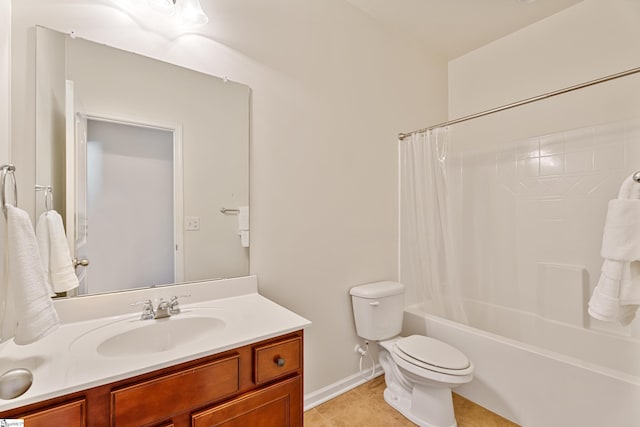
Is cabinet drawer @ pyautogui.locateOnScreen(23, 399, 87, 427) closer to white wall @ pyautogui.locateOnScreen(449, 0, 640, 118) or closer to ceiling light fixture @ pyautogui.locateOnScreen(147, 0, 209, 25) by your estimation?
ceiling light fixture @ pyautogui.locateOnScreen(147, 0, 209, 25)

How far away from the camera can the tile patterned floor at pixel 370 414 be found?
1.68 m

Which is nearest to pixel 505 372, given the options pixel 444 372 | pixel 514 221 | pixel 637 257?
pixel 444 372

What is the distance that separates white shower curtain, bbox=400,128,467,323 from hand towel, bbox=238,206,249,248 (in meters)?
1.30

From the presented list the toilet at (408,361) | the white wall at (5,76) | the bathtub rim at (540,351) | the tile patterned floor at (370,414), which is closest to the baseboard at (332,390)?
the tile patterned floor at (370,414)

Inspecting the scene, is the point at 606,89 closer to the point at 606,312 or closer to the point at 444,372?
the point at 606,312

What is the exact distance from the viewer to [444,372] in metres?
1.52

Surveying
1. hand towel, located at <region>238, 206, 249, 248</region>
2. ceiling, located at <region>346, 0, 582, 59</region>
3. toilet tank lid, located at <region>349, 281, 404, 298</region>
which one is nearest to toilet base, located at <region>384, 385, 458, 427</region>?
toilet tank lid, located at <region>349, 281, 404, 298</region>

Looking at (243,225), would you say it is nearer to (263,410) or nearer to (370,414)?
(263,410)

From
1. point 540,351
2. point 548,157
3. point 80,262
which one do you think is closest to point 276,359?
point 80,262

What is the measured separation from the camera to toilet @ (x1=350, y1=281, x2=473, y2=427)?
156cm

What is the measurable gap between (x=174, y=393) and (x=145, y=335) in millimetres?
355

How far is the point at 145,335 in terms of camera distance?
3.74ft

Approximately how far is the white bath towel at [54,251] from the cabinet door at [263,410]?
704 mm

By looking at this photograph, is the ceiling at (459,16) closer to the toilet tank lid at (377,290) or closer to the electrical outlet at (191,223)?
the electrical outlet at (191,223)
